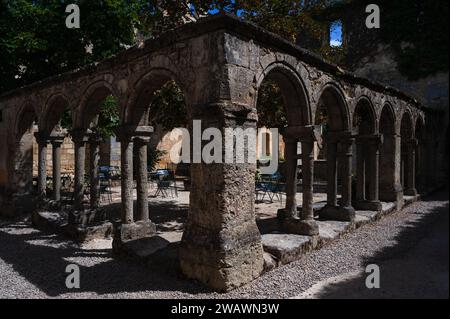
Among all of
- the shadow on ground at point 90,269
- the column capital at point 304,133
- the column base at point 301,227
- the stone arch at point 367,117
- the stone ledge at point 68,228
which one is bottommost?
the shadow on ground at point 90,269

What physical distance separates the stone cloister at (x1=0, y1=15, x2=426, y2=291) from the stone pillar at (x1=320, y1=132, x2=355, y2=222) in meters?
0.02

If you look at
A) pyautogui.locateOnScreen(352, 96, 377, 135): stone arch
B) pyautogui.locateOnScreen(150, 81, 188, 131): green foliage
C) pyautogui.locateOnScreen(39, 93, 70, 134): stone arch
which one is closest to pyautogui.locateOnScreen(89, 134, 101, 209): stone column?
pyautogui.locateOnScreen(39, 93, 70, 134): stone arch

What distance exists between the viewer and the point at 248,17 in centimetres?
770

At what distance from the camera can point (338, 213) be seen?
6.66m

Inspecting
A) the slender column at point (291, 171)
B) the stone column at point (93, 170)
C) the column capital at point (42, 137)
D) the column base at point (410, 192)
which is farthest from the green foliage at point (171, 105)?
the column base at point (410, 192)

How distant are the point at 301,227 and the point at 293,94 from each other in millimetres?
2122

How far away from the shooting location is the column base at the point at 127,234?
523cm

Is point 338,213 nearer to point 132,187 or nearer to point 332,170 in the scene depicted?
point 332,170

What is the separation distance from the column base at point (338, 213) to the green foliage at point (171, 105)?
12.1ft

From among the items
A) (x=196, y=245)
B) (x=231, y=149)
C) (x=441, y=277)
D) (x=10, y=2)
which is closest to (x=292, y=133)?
(x=231, y=149)

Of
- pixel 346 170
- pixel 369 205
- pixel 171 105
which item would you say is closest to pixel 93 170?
pixel 171 105

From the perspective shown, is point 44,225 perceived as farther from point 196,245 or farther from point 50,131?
point 196,245

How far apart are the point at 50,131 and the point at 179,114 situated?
287 centimetres

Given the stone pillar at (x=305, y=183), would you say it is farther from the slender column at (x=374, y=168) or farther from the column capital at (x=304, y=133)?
the slender column at (x=374, y=168)
